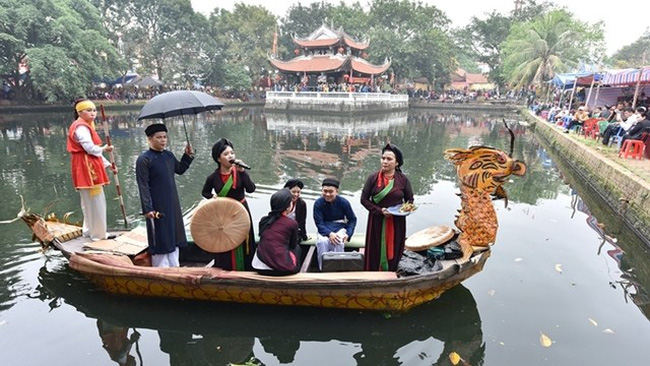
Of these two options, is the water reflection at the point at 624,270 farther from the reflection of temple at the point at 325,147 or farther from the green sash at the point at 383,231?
the reflection of temple at the point at 325,147

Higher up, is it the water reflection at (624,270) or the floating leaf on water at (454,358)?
the floating leaf on water at (454,358)

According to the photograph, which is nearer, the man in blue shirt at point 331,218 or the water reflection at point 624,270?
the man in blue shirt at point 331,218

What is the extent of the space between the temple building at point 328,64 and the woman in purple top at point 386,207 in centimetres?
3291

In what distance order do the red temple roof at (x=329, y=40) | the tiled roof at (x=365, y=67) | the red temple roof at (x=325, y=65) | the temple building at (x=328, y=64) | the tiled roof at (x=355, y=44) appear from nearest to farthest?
the red temple roof at (x=325, y=65), the tiled roof at (x=365, y=67), the temple building at (x=328, y=64), the red temple roof at (x=329, y=40), the tiled roof at (x=355, y=44)

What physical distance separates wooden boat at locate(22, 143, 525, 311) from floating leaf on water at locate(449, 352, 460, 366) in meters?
0.58

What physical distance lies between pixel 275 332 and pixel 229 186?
5.02 ft

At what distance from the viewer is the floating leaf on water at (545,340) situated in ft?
12.7

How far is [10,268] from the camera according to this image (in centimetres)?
520

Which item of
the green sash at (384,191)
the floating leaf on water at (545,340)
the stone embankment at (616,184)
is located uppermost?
the green sash at (384,191)

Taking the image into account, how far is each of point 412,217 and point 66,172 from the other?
30.1 feet

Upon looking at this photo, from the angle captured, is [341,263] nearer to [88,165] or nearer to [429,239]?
[429,239]

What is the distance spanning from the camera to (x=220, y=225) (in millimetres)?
3945

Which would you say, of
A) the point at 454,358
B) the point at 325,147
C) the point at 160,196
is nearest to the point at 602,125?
the point at 325,147

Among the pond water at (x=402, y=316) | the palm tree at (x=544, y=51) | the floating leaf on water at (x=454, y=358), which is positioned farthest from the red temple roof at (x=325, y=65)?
the floating leaf on water at (x=454, y=358)
